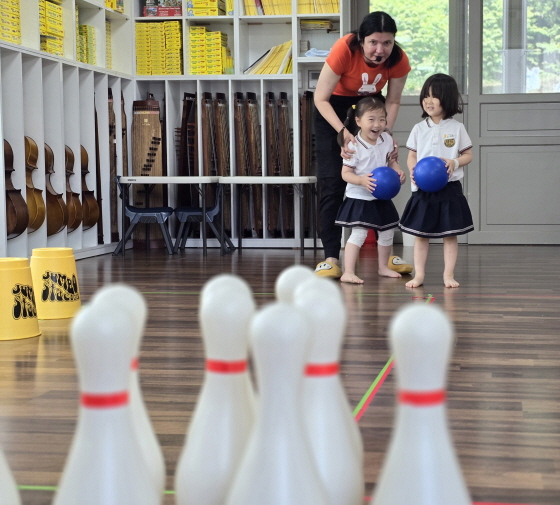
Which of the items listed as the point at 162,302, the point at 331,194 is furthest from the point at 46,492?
the point at 331,194

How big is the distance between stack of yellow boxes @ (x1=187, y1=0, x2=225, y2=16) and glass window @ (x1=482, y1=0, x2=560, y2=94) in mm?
2073

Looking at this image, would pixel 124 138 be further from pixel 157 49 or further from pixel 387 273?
pixel 387 273

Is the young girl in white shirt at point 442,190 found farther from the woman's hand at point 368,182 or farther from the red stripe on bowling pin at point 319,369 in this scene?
the red stripe on bowling pin at point 319,369

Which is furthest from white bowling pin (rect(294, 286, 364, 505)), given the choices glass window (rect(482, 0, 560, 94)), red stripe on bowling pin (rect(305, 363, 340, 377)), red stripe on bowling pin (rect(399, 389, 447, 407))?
glass window (rect(482, 0, 560, 94))

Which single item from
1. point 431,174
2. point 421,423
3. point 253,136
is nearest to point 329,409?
point 421,423

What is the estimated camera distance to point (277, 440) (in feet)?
2.43

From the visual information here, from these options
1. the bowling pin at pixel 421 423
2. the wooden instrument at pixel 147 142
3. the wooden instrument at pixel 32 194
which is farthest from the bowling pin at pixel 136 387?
the wooden instrument at pixel 147 142

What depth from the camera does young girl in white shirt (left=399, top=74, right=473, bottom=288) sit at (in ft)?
13.0

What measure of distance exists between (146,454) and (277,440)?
0.21 m

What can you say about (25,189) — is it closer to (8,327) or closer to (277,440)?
(8,327)

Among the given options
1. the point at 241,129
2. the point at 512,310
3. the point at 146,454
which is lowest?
the point at 512,310

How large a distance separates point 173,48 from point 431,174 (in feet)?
10.7

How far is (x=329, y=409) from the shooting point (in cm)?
86

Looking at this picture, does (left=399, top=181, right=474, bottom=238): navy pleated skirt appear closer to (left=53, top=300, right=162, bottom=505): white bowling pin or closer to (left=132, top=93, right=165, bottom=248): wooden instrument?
(left=132, top=93, right=165, bottom=248): wooden instrument
